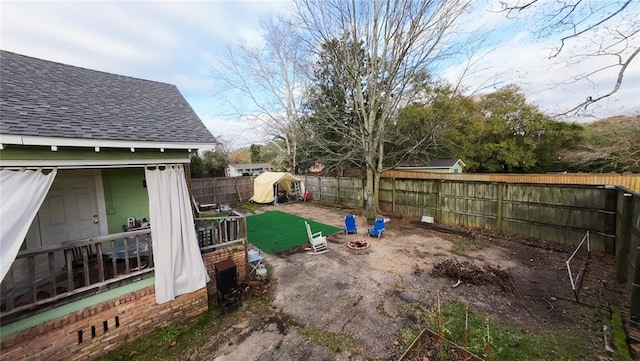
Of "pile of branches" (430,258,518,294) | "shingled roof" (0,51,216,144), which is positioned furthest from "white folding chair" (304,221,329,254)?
"shingled roof" (0,51,216,144)

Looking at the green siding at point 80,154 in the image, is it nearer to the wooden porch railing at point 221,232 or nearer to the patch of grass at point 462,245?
the wooden porch railing at point 221,232

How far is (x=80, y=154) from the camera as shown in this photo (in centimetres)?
349

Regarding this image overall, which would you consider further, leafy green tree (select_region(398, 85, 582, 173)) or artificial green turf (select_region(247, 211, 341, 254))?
leafy green tree (select_region(398, 85, 582, 173))

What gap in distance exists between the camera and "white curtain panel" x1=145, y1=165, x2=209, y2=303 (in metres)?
3.94

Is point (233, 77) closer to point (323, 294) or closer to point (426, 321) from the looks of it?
point (323, 294)

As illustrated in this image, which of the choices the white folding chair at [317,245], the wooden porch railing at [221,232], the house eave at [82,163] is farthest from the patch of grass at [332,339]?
the house eave at [82,163]

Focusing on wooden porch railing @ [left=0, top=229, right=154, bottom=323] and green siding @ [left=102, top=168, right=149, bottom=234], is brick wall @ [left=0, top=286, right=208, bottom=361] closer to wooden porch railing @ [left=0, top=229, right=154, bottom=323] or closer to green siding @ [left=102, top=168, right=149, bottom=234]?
wooden porch railing @ [left=0, top=229, right=154, bottom=323]

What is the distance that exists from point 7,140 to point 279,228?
7706mm

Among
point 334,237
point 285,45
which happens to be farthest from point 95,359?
point 285,45

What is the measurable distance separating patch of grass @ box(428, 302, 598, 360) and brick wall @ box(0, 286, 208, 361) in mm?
4456

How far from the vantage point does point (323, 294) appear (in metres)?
4.82

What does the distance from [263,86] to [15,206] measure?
18.3 m

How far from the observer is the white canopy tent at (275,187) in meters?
15.0

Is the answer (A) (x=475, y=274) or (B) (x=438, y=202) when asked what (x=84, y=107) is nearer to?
(A) (x=475, y=274)
